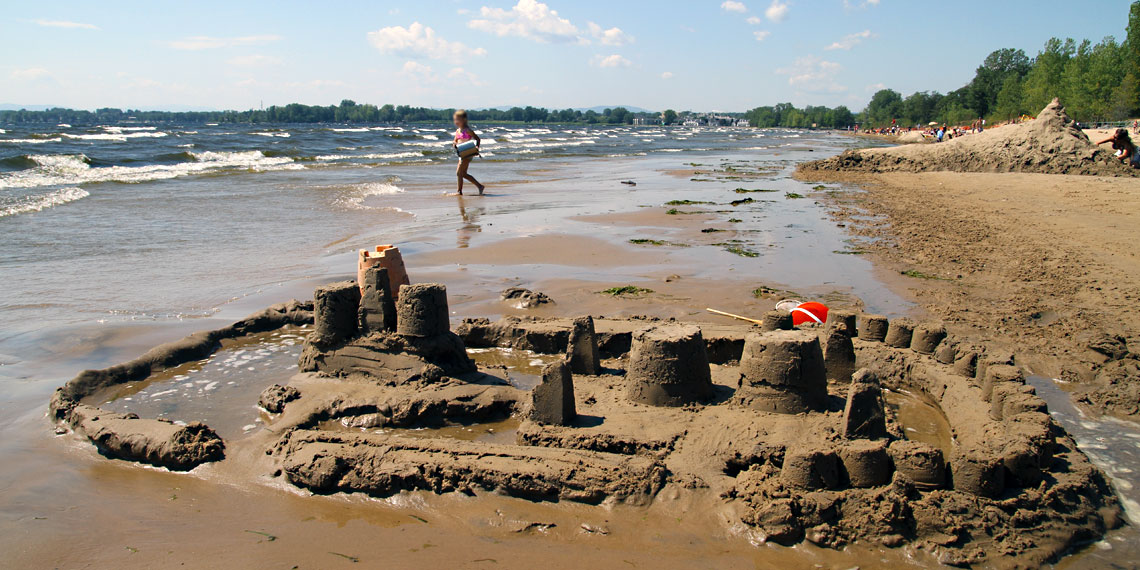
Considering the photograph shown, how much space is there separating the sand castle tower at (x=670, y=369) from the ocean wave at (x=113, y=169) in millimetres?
→ 20755

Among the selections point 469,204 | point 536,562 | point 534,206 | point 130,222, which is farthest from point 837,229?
point 130,222

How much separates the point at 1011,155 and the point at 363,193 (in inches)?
781

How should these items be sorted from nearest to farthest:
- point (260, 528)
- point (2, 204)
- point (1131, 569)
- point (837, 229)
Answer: point (1131, 569) → point (260, 528) → point (837, 229) → point (2, 204)

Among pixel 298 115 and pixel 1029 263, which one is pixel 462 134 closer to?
pixel 1029 263

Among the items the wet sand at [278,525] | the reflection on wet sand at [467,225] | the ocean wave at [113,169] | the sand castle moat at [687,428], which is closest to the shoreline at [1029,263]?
the sand castle moat at [687,428]

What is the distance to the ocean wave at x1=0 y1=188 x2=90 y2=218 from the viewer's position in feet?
45.9

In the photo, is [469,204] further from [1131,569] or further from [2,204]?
[1131,569]

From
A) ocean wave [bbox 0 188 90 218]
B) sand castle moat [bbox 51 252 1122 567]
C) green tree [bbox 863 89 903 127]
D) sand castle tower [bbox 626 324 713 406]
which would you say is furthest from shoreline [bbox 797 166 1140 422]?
green tree [bbox 863 89 903 127]

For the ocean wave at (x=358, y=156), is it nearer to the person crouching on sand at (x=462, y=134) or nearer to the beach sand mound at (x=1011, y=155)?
the person crouching on sand at (x=462, y=134)

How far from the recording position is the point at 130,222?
12883 mm

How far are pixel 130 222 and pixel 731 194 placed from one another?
13361 millimetres

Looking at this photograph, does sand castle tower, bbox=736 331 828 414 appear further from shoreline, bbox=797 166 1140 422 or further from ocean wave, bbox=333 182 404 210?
ocean wave, bbox=333 182 404 210

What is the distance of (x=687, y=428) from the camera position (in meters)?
4.29

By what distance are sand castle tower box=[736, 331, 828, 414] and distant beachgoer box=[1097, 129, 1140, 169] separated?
2061 cm
